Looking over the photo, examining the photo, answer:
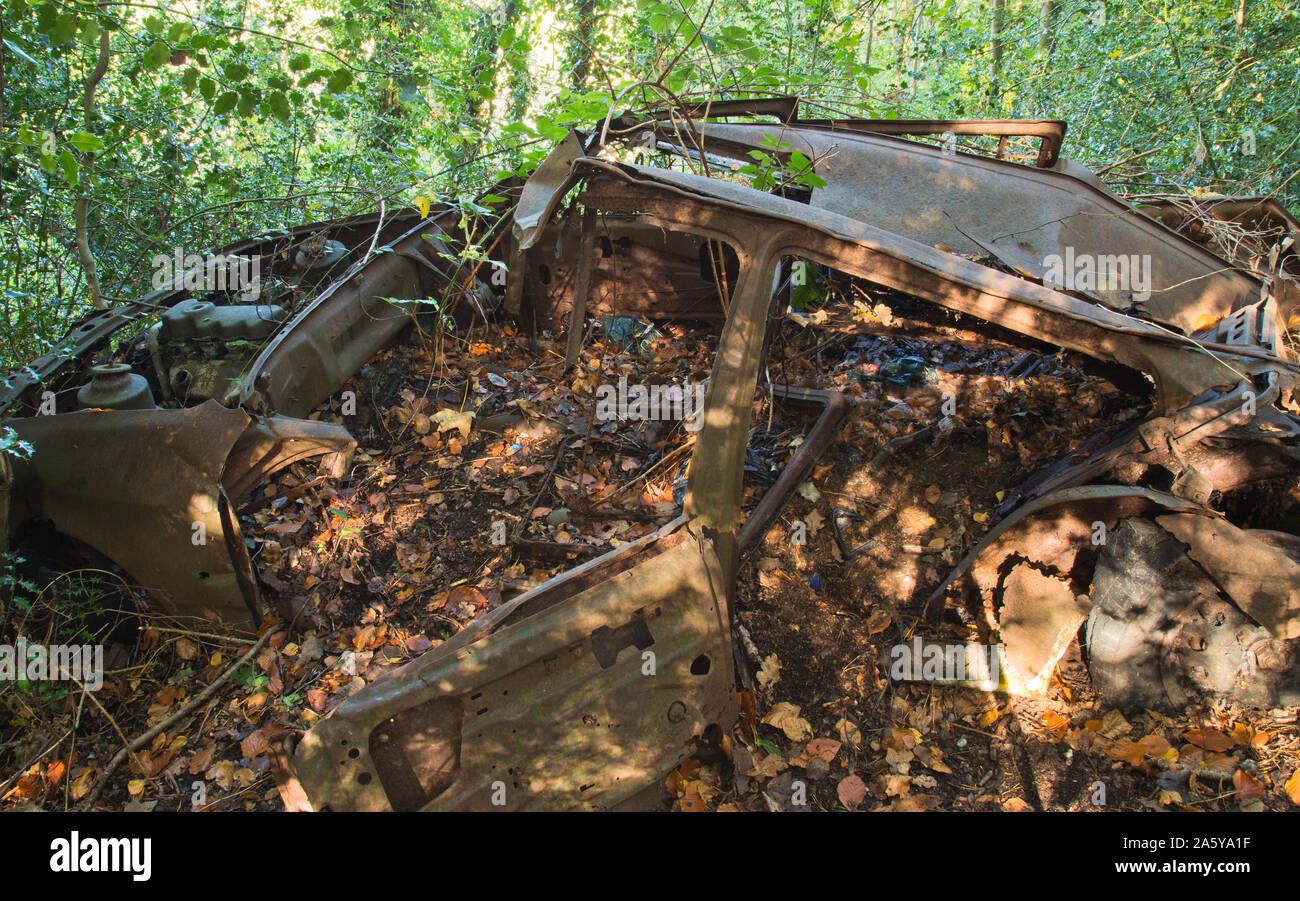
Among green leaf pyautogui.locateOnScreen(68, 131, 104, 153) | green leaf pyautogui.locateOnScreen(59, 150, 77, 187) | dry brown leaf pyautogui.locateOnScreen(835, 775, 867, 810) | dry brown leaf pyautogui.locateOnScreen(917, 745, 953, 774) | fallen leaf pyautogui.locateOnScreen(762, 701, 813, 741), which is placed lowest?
dry brown leaf pyautogui.locateOnScreen(835, 775, 867, 810)

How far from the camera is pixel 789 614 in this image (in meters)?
2.72

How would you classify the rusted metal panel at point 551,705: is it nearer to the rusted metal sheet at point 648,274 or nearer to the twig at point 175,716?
the twig at point 175,716

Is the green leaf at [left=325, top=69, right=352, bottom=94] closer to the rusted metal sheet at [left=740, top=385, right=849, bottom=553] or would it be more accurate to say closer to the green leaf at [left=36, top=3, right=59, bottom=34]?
the green leaf at [left=36, top=3, right=59, bottom=34]

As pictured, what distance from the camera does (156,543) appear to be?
2.79 metres

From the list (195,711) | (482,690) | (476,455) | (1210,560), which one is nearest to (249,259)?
(476,455)

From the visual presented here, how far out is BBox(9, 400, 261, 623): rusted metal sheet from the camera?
2.73 m

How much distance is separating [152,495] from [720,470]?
2.11 m

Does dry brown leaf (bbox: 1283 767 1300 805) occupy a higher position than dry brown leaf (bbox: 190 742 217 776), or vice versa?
dry brown leaf (bbox: 1283 767 1300 805)

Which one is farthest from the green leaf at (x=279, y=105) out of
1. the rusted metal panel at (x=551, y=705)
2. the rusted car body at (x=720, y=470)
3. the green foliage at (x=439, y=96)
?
the rusted metal panel at (x=551, y=705)

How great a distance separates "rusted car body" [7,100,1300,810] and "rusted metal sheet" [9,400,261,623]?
0.04 ft

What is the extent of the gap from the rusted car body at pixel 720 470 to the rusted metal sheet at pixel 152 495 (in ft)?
0.04

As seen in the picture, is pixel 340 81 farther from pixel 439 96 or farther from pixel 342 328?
pixel 439 96

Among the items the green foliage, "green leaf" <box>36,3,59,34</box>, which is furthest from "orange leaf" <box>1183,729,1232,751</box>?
"green leaf" <box>36,3,59,34</box>

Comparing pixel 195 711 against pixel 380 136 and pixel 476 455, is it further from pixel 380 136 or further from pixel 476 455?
pixel 380 136
